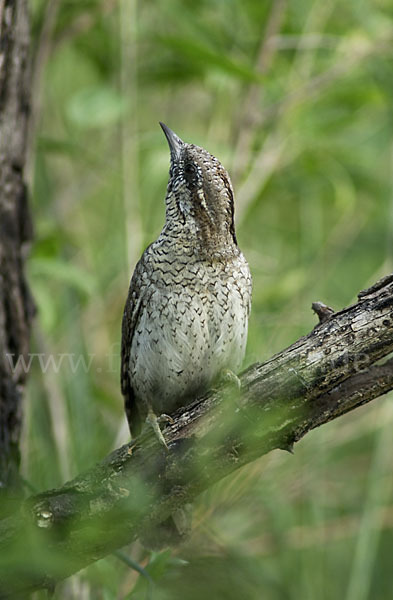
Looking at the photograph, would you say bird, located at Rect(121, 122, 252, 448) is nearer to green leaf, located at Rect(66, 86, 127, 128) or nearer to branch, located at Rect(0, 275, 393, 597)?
green leaf, located at Rect(66, 86, 127, 128)

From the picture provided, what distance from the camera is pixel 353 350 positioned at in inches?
74.7

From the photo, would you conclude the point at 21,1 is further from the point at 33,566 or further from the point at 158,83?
the point at 33,566

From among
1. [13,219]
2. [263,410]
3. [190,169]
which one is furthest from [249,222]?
[263,410]

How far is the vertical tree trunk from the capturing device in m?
2.52

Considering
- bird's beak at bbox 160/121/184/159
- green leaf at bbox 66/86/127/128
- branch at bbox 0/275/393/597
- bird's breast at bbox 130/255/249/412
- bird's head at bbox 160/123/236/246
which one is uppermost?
green leaf at bbox 66/86/127/128

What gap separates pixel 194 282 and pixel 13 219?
2.16 feet

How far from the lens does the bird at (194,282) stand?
8.69 ft

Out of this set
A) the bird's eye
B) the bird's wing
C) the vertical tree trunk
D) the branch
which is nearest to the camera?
the branch

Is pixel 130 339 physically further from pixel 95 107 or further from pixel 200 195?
pixel 95 107

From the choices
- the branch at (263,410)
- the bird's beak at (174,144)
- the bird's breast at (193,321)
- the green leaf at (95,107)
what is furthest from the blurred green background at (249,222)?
the branch at (263,410)

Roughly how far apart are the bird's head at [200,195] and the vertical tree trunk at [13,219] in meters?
0.50

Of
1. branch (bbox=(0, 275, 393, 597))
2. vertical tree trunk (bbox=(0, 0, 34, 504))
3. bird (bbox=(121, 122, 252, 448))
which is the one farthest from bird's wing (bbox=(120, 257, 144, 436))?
branch (bbox=(0, 275, 393, 597))

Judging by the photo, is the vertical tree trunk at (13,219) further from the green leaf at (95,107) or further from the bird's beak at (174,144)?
the bird's beak at (174,144)

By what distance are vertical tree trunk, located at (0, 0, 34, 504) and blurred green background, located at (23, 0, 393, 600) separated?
7.1 inches
